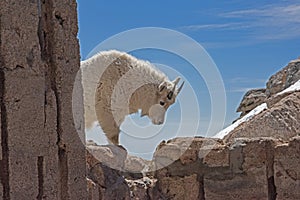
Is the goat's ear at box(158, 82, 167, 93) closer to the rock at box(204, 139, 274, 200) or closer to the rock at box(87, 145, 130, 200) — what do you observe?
the rock at box(204, 139, 274, 200)

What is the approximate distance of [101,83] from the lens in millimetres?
8344

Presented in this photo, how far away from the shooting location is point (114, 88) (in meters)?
8.41

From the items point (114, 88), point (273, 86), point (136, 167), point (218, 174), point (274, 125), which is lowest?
point (218, 174)

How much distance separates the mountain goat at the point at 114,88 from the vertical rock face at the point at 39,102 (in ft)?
8.65

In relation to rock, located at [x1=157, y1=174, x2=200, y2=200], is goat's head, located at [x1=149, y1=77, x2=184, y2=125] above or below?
above

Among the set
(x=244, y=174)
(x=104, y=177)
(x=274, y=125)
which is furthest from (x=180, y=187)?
(x=274, y=125)

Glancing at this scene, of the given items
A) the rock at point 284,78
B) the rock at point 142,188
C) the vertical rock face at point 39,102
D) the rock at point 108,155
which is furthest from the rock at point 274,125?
the rock at point 284,78

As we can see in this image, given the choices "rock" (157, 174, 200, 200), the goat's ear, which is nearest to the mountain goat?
the goat's ear

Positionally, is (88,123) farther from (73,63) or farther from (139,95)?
(73,63)

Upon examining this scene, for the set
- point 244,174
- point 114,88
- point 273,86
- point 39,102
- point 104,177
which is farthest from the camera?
point 273,86

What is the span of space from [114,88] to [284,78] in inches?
362

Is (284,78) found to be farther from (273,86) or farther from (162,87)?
(162,87)

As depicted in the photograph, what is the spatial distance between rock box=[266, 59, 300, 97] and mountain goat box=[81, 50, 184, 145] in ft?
24.5

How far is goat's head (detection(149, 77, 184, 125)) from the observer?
9102mm
